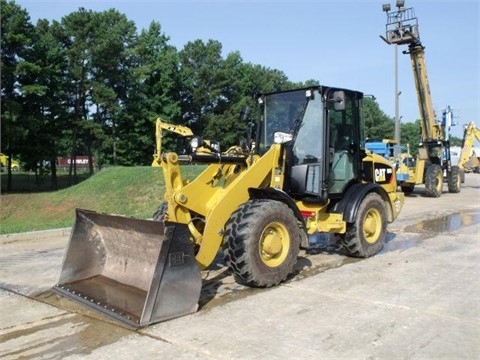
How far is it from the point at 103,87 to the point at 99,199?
52.5 feet

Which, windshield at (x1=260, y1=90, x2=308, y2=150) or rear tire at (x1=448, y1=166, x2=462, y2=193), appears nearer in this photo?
windshield at (x1=260, y1=90, x2=308, y2=150)

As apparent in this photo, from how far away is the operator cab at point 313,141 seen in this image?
7281 millimetres

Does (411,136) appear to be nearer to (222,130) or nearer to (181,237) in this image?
(222,130)

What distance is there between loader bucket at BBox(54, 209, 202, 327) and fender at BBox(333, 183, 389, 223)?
3.13 metres

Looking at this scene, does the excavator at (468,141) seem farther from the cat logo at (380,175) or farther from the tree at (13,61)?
the tree at (13,61)

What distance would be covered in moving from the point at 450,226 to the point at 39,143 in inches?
1130

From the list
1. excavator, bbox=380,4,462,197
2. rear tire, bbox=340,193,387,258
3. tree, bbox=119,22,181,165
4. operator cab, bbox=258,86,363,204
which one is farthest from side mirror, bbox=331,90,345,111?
tree, bbox=119,22,181,165

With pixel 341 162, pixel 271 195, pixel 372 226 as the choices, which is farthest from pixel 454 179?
pixel 271 195

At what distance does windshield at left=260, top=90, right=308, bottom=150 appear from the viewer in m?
7.54

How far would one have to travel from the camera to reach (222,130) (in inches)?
1895

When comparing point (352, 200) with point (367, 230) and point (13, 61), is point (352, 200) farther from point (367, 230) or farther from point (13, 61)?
point (13, 61)

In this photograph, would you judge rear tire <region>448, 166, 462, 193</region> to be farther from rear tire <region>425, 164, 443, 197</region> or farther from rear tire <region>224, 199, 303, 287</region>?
rear tire <region>224, 199, 303, 287</region>

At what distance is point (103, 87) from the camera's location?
37906mm

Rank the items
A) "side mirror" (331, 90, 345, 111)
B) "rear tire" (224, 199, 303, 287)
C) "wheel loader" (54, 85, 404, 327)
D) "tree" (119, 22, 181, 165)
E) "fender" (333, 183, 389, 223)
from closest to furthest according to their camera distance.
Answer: "wheel loader" (54, 85, 404, 327) → "rear tire" (224, 199, 303, 287) → "side mirror" (331, 90, 345, 111) → "fender" (333, 183, 389, 223) → "tree" (119, 22, 181, 165)
